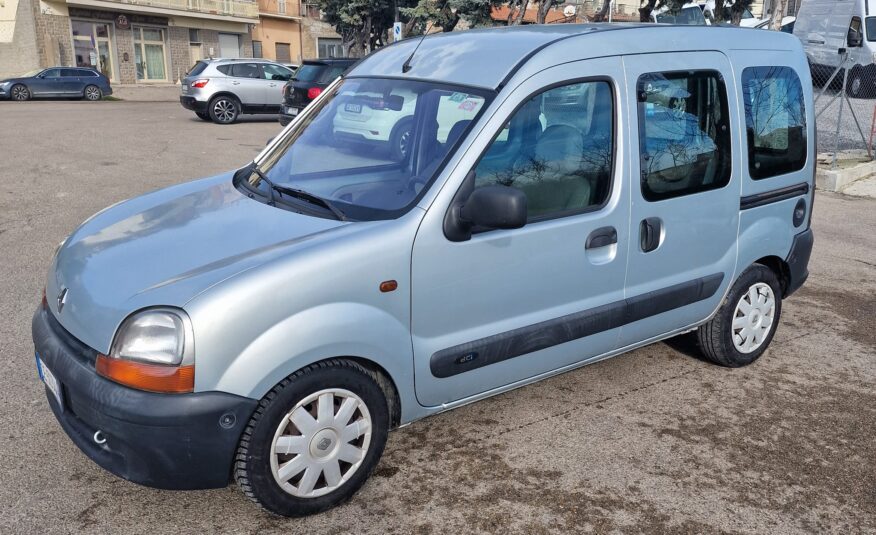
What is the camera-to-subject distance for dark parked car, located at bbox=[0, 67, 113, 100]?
26.0 meters

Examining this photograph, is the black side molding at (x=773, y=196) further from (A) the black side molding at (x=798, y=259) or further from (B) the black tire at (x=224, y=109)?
(B) the black tire at (x=224, y=109)

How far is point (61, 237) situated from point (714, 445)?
243 inches

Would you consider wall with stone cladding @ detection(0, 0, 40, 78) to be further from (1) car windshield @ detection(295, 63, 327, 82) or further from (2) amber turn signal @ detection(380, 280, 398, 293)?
(2) amber turn signal @ detection(380, 280, 398, 293)

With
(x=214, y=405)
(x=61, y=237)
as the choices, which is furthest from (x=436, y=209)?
(x=61, y=237)

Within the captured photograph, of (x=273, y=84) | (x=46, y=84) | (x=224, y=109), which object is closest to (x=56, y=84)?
(x=46, y=84)

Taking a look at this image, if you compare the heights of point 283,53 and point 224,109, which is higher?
point 283,53

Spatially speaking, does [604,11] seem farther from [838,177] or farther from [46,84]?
[46,84]

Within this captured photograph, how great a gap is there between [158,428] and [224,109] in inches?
699

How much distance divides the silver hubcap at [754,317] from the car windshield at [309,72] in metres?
13.6

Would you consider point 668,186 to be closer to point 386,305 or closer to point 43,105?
point 386,305

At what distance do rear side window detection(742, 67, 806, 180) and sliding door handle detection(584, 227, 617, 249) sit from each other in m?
1.13

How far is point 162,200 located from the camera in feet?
12.7

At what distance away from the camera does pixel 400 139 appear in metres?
3.64

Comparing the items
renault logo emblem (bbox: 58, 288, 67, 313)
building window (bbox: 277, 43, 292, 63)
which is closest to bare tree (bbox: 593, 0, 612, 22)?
renault logo emblem (bbox: 58, 288, 67, 313)
